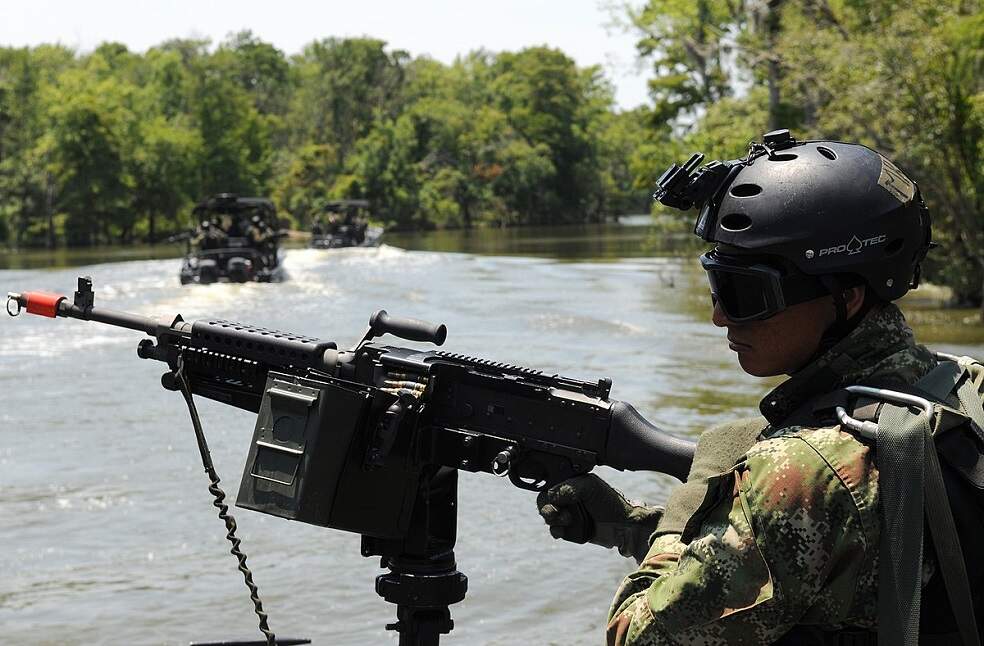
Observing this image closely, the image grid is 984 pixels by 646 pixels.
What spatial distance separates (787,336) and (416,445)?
1.31m

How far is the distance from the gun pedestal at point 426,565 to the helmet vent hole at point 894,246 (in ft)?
5.11

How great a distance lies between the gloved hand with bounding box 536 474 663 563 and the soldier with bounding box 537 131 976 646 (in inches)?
20.5

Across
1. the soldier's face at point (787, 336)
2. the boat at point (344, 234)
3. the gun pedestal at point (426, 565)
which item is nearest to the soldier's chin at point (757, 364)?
the soldier's face at point (787, 336)

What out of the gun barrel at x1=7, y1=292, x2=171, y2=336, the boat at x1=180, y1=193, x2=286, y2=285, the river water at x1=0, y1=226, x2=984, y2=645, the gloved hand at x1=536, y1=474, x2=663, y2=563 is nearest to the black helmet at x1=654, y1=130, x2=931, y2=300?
the gloved hand at x1=536, y1=474, x2=663, y2=563

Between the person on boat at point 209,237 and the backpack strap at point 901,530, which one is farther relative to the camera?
the person on boat at point 209,237

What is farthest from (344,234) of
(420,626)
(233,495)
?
(420,626)

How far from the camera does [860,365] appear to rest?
100.0 inches

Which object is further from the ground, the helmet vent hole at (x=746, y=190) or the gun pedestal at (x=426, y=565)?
the helmet vent hole at (x=746, y=190)

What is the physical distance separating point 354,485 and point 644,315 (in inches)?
916

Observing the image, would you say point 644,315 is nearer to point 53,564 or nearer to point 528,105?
point 53,564

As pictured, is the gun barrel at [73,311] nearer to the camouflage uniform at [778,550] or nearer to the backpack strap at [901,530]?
the camouflage uniform at [778,550]

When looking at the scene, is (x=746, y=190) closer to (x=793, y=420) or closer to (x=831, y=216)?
(x=831, y=216)

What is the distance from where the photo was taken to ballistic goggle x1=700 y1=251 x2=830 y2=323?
8.48 feet

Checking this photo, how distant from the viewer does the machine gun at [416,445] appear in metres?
3.54
